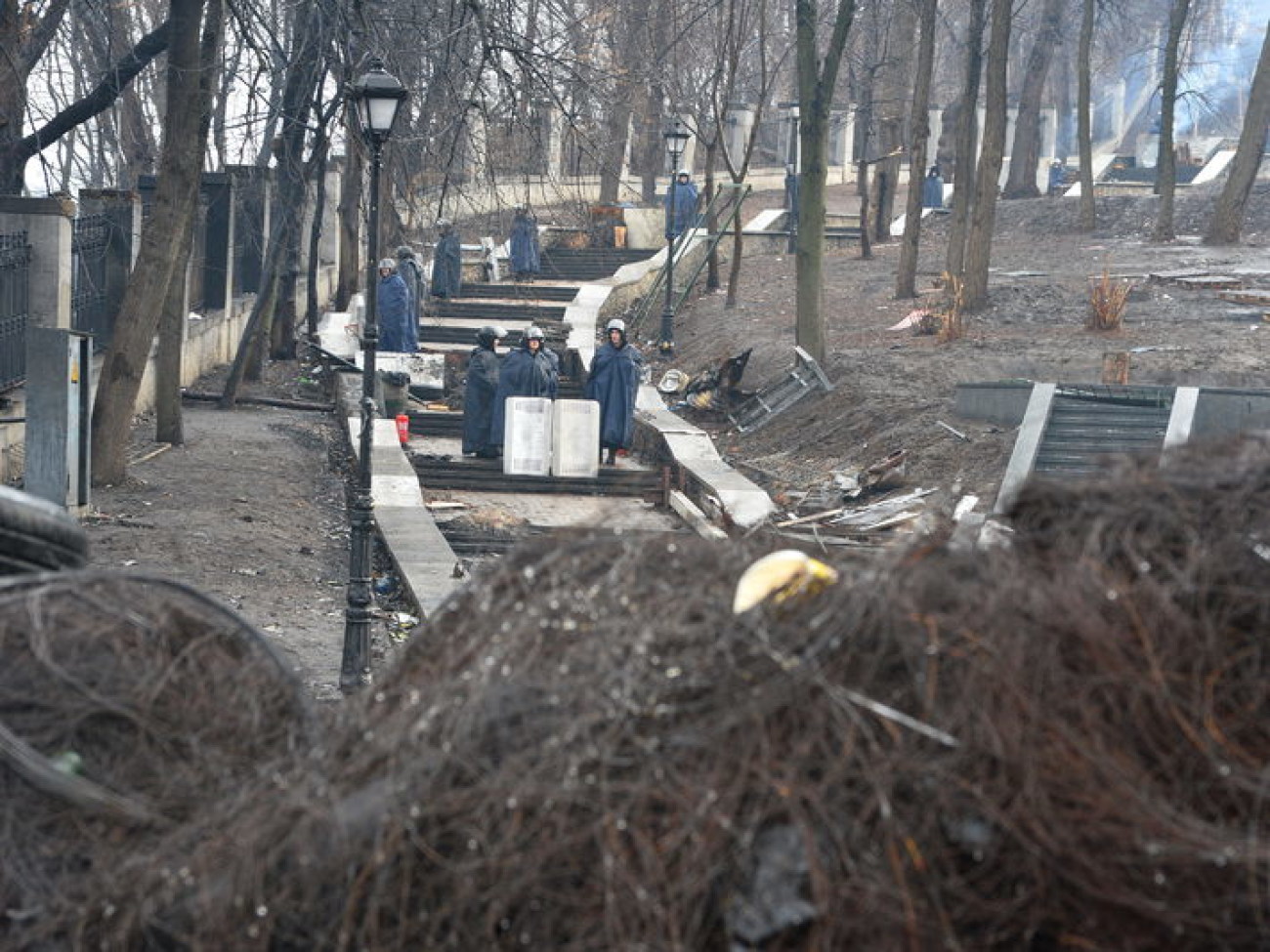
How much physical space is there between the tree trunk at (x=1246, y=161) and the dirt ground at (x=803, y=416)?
54 cm

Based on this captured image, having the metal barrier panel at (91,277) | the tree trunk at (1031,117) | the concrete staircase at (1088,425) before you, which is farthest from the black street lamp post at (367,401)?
the tree trunk at (1031,117)

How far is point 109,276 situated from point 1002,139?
13743mm

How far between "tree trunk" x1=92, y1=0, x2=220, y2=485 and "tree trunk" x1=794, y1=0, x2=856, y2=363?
9.80 m

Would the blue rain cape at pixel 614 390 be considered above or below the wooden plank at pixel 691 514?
above

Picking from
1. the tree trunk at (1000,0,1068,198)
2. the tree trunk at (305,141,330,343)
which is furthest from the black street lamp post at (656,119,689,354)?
the tree trunk at (1000,0,1068,198)

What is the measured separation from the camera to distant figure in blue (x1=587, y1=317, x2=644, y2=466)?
21.4 m

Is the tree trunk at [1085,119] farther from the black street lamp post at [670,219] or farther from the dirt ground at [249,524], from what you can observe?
the dirt ground at [249,524]

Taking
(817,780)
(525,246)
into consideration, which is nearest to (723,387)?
(525,246)

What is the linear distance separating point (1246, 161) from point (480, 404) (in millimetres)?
17850

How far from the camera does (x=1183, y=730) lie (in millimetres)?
3855

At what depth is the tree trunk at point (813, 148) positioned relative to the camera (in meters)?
22.3

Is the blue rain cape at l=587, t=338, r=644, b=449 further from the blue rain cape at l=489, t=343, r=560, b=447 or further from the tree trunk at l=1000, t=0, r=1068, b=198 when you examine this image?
the tree trunk at l=1000, t=0, r=1068, b=198

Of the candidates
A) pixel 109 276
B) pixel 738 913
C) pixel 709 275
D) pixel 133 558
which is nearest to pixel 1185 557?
pixel 738 913

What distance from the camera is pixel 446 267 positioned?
1359 inches
